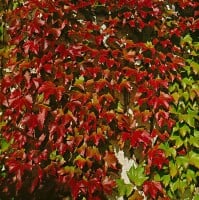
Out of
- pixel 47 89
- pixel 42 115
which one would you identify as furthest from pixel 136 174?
pixel 47 89

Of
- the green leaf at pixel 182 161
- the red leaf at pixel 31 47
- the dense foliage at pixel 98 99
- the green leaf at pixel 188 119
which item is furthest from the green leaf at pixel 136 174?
the red leaf at pixel 31 47

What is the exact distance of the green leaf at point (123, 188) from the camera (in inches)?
136

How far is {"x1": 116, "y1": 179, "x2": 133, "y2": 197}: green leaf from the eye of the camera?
3.46 metres

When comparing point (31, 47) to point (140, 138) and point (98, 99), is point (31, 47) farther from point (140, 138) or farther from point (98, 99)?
point (140, 138)

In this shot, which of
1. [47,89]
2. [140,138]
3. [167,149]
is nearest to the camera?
[47,89]

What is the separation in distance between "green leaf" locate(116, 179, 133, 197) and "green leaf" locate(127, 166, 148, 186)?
0.21ft

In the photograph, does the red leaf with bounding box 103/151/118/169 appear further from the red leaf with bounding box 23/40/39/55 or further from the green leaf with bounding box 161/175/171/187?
the red leaf with bounding box 23/40/39/55

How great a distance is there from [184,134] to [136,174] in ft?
1.82

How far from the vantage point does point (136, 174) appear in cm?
347

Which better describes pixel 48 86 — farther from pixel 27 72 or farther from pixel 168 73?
pixel 168 73

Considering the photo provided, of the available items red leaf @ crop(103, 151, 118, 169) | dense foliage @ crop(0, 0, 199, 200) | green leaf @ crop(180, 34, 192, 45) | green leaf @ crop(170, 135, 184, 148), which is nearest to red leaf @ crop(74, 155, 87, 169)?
dense foliage @ crop(0, 0, 199, 200)

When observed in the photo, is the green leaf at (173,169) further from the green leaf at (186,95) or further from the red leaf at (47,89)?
the red leaf at (47,89)

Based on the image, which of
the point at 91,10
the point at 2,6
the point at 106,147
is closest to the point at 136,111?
the point at 106,147

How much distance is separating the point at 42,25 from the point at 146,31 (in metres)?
0.94
